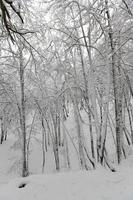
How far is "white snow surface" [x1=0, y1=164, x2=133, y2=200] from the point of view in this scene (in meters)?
6.94

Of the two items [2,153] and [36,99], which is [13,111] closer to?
[36,99]

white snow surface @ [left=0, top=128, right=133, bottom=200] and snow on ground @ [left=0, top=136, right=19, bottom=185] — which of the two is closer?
white snow surface @ [left=0, top=128, right=133, bottom=200]

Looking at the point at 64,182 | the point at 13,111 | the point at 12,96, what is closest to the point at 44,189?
the point at 64,182

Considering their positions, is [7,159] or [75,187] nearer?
[75,187]

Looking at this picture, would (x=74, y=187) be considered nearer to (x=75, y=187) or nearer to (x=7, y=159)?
(x=75, y=187)

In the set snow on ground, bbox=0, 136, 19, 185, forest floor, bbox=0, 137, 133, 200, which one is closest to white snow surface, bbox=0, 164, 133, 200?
forest floor, bbox=0, 137, 133, 200

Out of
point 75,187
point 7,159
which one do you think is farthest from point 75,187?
point 7,159

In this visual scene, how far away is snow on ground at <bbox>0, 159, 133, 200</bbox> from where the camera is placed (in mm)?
6941

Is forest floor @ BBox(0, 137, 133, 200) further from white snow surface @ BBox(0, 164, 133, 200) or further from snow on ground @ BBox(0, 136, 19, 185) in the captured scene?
snow on ground @ BBox(0, 136, 19, 185)

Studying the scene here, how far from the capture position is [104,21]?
32.3ft

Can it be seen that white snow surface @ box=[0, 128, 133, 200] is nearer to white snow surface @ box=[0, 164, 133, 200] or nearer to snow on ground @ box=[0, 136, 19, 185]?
white snow surface @ box=[0, 164, 133, 200]

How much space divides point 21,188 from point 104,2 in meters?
7.35

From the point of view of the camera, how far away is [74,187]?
24.9 ft

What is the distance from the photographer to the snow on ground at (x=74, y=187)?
6.94 m
